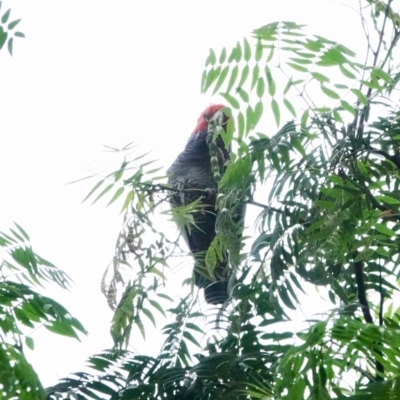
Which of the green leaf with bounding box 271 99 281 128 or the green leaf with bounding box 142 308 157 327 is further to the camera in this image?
the green leaf with bounding box 142 308 157 327

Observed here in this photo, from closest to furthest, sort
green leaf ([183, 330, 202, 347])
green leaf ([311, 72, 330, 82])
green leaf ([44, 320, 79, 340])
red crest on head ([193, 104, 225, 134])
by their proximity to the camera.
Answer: green leaf ([44, 320, 79, 340]) → green leaf ([311, 72, 330, 82]) → green leaf ([183, 330, 202, 347]) → red crest on head ([193, 104, 225, 134])

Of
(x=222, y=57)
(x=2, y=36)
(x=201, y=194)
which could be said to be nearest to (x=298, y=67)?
(x=222, y=57)

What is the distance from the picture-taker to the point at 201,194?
163 cm

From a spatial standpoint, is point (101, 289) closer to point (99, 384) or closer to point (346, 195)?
point (99, 384)

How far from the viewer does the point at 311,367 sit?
0.74m

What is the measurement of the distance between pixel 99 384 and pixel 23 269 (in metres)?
0.22

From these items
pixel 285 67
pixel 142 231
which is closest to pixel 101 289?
pixel 142 231

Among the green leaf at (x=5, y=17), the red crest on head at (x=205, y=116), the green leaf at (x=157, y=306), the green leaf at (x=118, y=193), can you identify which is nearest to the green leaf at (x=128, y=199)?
the green leaf at (x=118, y=193)

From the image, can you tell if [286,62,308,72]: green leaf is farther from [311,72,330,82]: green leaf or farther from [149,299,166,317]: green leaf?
[149,299,166,317]: green leaf

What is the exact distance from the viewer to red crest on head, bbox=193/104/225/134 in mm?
1979

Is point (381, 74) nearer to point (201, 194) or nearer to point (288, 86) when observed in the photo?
point (288, 86)

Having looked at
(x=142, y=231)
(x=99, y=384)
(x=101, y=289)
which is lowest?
(x=99, y=384)

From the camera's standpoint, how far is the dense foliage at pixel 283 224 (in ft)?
3.22

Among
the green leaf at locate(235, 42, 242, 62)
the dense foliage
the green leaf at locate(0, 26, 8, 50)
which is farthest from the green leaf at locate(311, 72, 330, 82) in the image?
the green leaf at locate(0, 26, 8, 50)
